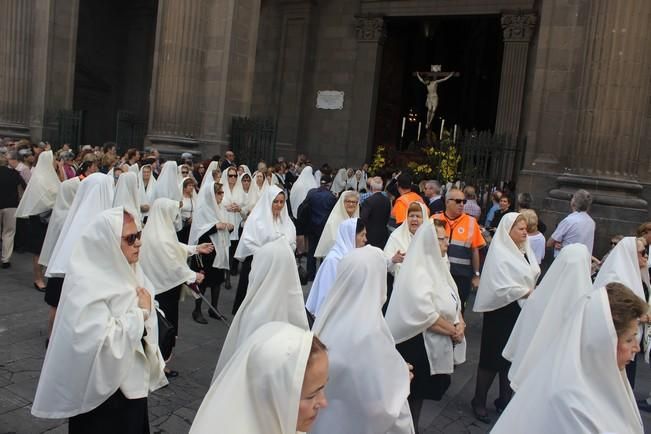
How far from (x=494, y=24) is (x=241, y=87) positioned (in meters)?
10.4

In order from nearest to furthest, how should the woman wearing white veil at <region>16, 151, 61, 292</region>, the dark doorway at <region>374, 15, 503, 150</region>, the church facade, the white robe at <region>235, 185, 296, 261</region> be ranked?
the white robe at <region>235, 185, 296, 261</region> → the woman wearing white veil at <region>16, 151, 61, 292</region> → the church facade → the dark doorway at <region>374, 15, 503, 150</region>

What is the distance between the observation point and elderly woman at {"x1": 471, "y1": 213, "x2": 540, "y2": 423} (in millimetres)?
5277

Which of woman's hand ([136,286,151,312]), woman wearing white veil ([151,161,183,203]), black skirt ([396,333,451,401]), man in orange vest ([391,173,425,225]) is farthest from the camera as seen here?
woman wearing white veil ([151,161,183,203])

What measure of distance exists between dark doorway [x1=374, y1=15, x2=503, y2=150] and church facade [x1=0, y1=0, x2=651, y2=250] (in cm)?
36

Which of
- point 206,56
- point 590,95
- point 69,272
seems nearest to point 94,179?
point 69,272

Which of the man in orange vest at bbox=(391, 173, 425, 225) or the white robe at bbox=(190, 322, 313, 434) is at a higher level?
the man in orange vest at bbox=(391, 173, 425, 225)

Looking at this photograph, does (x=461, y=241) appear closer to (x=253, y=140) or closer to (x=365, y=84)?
(x=253, y=140)

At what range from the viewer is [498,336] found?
539cm

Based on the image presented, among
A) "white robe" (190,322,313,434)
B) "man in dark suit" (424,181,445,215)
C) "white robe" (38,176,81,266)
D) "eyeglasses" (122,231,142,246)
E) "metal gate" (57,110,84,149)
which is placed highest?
"metal gate" (57,110,84,149)

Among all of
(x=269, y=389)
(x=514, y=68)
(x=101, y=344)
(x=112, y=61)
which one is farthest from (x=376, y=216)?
(x=112, y=61)

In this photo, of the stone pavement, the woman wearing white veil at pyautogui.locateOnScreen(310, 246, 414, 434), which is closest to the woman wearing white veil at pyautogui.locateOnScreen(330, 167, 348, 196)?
the stone pavement

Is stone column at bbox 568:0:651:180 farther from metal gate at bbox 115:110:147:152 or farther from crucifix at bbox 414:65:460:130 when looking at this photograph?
metal gate at bbox 115:110:147:152

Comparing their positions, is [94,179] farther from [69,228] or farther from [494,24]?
[494,24]

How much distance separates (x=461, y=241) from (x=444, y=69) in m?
16.4
